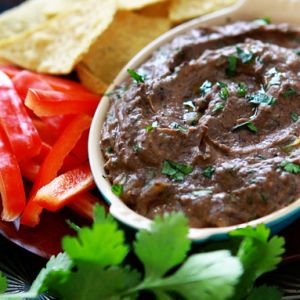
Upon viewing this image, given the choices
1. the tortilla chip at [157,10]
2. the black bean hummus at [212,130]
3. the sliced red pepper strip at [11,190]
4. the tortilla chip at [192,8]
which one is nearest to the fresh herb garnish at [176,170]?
the black bean hummus at [212,130]

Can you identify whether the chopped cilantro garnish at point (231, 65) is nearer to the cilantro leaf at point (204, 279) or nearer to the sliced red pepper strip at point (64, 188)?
the sliced red pepper strip at point (64, 188)

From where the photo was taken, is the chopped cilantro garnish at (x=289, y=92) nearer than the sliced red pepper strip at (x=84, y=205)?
Yes

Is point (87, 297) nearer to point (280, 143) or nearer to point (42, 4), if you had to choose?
point (280, 143)

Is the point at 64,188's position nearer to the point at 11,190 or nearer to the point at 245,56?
the point at 11,190

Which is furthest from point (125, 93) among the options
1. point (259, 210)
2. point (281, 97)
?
point (259, 210)

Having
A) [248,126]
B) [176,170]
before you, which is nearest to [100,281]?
[176,170]

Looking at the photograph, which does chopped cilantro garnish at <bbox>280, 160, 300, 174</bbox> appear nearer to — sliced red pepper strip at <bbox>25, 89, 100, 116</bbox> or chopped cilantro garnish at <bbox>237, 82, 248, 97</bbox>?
chopped cilantro garnish at <bbox>237, 82, 248, 97</bbox>
